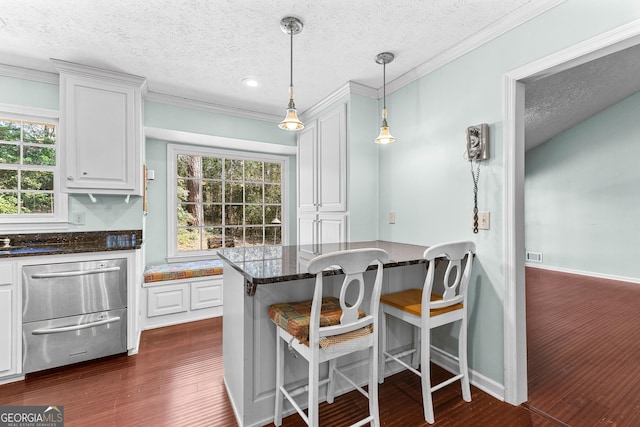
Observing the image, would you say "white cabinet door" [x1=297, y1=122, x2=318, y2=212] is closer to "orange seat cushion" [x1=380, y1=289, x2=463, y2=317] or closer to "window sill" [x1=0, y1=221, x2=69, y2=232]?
"orange seat cushion" [x1=380, y1=289, x2=463, y2=317]

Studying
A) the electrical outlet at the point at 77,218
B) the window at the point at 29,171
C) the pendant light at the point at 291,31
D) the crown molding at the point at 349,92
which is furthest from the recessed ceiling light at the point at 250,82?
the electrical outlet at the point at 77,218

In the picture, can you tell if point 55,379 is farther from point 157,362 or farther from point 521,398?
point 521,398

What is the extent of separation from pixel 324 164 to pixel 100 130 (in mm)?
2111

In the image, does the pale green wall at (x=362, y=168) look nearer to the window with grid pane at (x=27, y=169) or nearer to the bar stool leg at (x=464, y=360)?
the bar stool leg at (x=464, y=360)

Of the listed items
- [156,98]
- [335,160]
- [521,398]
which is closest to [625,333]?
[521,398]

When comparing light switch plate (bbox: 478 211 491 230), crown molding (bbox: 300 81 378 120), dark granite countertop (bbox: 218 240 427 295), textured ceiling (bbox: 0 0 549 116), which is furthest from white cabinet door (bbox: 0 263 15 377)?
light switch plate (bbox: 478 211 491 230)

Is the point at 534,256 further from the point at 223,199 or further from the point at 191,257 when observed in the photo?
the point at 191,257

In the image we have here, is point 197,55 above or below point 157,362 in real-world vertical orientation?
above

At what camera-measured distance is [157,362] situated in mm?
2430

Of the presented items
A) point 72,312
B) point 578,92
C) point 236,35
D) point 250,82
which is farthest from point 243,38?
point 578,92

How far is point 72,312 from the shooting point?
2.32 metres

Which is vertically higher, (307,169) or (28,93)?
(28,93)

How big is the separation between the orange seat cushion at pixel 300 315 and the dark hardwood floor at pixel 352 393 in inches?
26.6

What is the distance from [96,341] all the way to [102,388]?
498 mm
